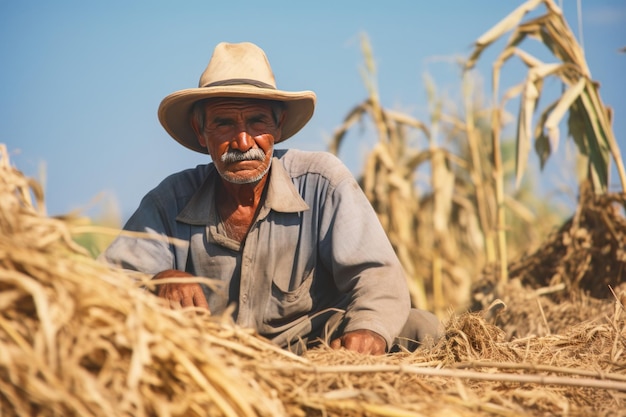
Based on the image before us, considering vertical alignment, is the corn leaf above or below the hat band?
below

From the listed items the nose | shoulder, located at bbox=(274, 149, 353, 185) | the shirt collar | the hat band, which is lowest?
the shirt collar

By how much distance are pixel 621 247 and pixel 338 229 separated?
8.23 feet

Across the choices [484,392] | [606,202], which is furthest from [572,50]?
[484,392]

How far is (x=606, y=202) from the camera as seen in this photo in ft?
18.7

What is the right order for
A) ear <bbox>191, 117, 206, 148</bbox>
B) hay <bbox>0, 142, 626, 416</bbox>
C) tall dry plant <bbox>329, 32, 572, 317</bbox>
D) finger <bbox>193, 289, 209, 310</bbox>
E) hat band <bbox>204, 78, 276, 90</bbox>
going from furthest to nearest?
tall dry plant <bbox>329, 32, 572, 317</bbox> → ear <bbox>191, 117, 206, 148</bbox> → hat band <bbox>204, 78, 276, 90</bbox> → finger <bbox>193, 289, 209, 310</bbox> → hay <bbox>0, 142, 626, 416</bbox>

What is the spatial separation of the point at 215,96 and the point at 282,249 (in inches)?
31.8

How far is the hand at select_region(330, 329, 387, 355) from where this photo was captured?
332 centimetres

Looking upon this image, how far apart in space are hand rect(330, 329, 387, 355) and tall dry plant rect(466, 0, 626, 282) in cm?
244

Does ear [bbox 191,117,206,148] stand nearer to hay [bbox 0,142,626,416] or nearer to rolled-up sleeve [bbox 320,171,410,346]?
rolled-up sleeve [bbox 320,171,410,346]

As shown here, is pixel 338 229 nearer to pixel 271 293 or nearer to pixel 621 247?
pixel 271 293

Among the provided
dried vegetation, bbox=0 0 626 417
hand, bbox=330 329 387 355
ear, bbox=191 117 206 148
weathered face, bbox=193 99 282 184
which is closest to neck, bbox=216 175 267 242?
weathered face, bbox=193 99 282 184

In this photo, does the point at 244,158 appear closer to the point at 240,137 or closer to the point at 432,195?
the point at 240,137

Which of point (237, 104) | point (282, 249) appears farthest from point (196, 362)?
point (237, 104)

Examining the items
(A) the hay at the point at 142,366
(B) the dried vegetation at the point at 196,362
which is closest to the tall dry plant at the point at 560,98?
(B) the dried vegetation at the point at 196,362
